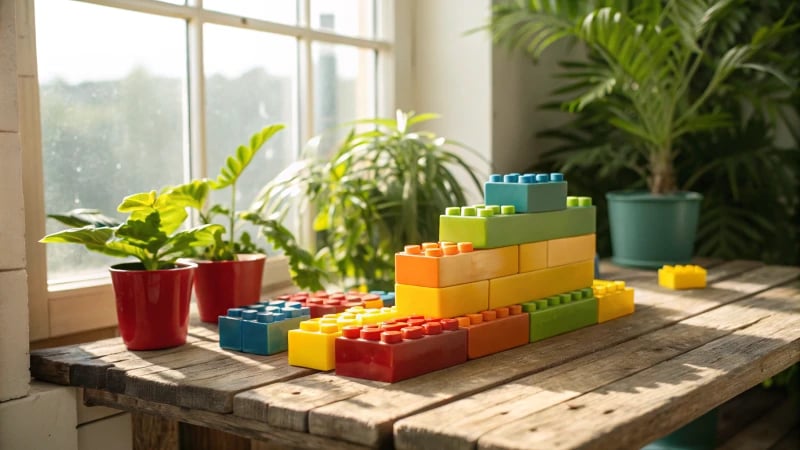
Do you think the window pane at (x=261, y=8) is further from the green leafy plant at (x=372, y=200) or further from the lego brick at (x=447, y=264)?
the lego brick at (x=447, y=264)

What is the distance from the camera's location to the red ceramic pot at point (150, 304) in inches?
64.2

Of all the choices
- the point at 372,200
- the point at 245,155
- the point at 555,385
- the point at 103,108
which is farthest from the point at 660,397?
the point at 103,108

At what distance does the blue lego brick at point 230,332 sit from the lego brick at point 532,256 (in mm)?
555

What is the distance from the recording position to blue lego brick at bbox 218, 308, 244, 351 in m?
1.66

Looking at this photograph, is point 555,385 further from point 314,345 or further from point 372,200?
point 372,200

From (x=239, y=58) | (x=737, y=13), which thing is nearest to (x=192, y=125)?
(x=239, y=58)

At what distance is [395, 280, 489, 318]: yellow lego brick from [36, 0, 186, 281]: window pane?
0.75m

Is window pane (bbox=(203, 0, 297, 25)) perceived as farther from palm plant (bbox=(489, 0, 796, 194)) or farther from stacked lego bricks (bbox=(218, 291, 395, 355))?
stacked lego bricks (bbox=(218, 291, 395, 355))

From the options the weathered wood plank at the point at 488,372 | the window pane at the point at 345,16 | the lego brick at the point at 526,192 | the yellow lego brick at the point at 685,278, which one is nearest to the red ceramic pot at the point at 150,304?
the weathered wood plank at the point at 488,372

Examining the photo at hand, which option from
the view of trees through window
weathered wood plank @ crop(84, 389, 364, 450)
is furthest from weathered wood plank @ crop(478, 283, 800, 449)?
the view of trees through window

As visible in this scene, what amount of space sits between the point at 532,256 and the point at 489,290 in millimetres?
153

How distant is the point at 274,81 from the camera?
96.1 inches

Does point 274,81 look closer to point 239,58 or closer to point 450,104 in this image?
point 239,58

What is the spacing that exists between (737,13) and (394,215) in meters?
1.36
